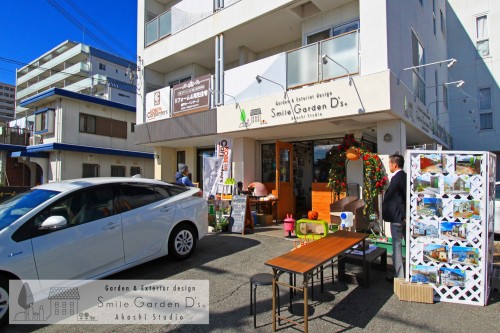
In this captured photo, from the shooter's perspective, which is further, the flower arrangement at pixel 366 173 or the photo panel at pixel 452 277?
the flower arrangement at pixel 366 173

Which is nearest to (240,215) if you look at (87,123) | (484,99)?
(87,123)

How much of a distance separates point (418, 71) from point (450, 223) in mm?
7573

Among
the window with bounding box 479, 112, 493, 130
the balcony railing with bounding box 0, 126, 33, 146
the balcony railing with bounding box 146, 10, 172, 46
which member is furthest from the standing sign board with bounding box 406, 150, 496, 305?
the balcony railing with bounding box 0, 126, 33, 146

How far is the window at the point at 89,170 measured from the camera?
57.1ft

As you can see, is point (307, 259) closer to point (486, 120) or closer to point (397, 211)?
point (397, 211)

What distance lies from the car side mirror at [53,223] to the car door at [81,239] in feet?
0.18

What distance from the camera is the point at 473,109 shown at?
17484mm

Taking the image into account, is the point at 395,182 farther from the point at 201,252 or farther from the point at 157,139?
the point at 157,139

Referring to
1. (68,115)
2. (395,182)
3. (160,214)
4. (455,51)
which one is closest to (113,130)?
(68,115)

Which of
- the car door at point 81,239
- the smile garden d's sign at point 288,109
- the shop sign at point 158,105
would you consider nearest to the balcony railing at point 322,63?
the smile garden d's sign at point 288,109

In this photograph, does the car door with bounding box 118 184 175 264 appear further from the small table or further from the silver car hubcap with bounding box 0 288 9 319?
the small table

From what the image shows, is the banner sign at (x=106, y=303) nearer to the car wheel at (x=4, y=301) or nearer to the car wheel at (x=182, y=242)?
the car wheel at (x=4, y=301)

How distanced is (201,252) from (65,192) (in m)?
2.83

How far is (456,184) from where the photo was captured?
375cm
